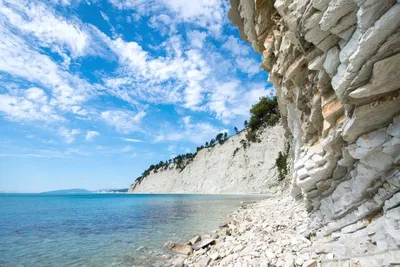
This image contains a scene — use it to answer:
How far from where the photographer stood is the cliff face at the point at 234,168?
72.7 meters

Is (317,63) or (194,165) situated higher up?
Answer: (194,165)

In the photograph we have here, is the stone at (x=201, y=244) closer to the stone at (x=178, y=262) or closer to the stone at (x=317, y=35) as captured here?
the stone at (x=178, y=262)

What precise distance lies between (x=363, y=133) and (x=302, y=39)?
316 cm

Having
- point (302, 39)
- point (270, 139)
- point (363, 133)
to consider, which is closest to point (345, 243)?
point (363, 133)

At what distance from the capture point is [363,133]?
5.36m

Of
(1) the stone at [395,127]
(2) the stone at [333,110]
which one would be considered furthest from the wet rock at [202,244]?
(1) the stone at [395,127]

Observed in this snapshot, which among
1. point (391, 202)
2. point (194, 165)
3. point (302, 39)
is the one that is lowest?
point (391, 202)

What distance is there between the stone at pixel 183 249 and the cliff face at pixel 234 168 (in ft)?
185

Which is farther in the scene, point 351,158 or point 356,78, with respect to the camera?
point 351,158

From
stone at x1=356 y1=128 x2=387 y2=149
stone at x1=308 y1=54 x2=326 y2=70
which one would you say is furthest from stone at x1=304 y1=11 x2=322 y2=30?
stone at x1=356 y1=128 x2=387 y2=149

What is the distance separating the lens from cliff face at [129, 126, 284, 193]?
72.7m

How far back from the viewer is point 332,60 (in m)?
5.47

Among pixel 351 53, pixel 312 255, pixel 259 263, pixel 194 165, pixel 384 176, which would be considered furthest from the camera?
pixel 194 165

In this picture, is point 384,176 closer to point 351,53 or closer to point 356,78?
point 356,78
